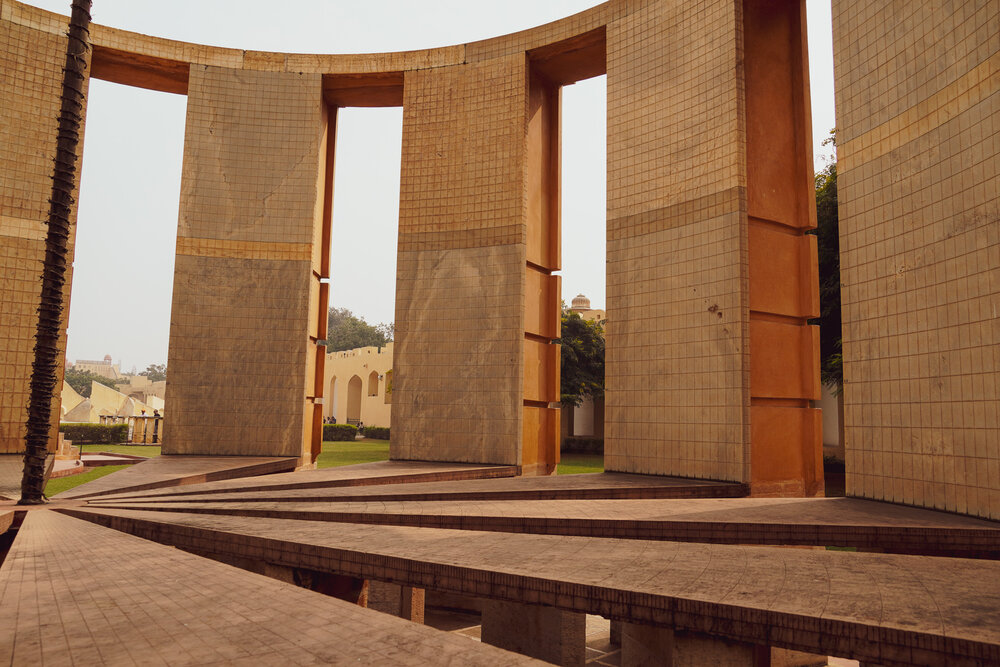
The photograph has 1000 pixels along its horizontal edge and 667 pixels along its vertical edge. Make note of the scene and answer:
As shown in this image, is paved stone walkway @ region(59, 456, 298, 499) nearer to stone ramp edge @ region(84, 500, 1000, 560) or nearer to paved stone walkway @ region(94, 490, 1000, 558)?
paved stone walkway @ region(94, 490, 1000, 558)

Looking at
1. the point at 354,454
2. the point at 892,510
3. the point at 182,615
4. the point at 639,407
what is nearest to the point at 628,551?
the point at 182,615

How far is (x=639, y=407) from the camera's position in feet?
28.1

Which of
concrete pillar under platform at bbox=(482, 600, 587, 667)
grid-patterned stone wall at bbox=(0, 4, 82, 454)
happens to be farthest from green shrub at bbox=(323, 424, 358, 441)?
concrete pillar under platform at bbox=(482, 600, 587, 667)

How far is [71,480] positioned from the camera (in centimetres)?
929

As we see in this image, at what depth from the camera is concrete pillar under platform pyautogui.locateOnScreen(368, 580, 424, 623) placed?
6.64m

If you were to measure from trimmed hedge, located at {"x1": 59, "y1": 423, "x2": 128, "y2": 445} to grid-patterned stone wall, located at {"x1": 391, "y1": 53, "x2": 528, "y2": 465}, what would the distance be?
52.9 ft

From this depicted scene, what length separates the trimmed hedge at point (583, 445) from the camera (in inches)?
798

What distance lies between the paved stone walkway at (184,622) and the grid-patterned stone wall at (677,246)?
18.6 ft

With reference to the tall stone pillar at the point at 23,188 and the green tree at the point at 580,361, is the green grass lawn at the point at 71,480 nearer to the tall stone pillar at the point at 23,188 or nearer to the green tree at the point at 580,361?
the tall stone pillar at the point at 23,188

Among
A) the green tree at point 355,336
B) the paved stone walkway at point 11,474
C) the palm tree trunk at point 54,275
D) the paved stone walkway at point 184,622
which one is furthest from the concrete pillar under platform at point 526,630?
the green tree at point 355,336

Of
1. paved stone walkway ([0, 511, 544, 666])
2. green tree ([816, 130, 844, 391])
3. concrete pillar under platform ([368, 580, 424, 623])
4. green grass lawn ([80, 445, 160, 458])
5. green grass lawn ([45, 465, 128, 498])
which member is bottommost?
concrete pillar under platform ([368, 580, 424, 623])

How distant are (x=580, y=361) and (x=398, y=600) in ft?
47.8

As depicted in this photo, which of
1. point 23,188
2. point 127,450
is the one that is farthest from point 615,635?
point 127,450

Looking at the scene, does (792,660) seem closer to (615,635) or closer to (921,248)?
(615,635)
